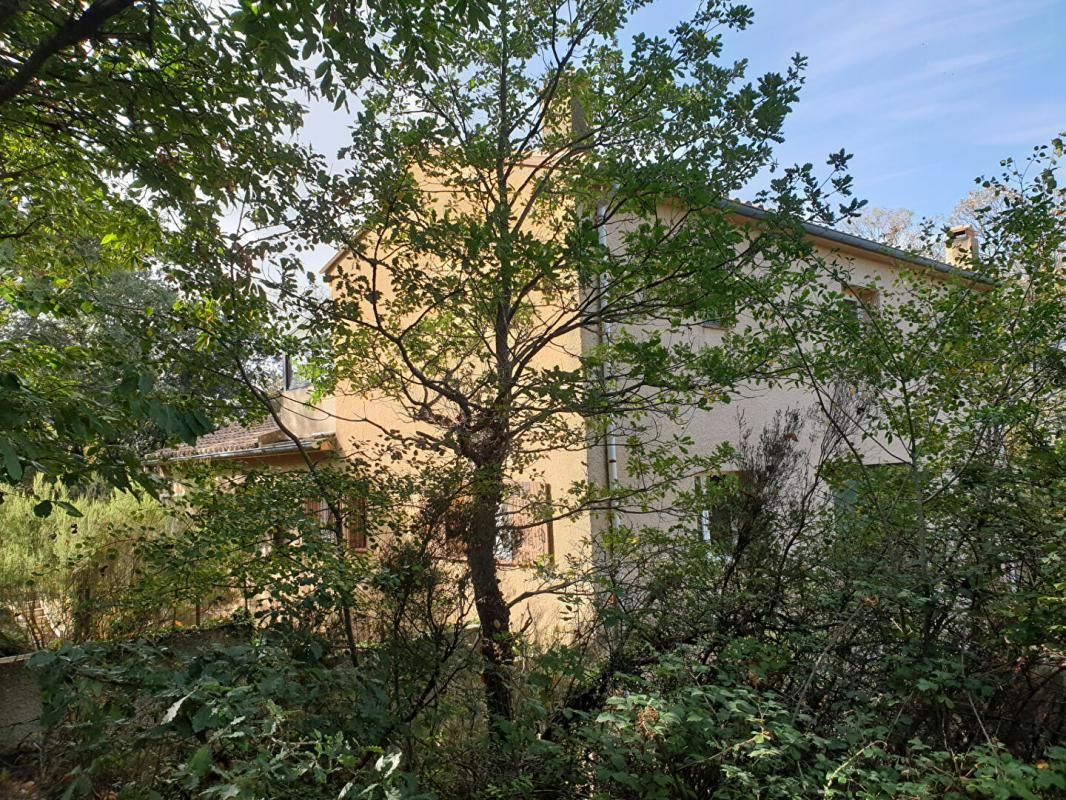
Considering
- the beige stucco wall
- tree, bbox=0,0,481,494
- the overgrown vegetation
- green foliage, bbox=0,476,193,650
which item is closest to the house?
the beige stucco wall

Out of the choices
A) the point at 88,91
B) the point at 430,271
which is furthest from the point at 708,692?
the point at 88,91

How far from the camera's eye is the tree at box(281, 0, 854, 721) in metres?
4.62

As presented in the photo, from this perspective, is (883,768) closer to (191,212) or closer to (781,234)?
(781,234)

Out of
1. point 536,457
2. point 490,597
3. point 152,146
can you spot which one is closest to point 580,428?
point 536,457

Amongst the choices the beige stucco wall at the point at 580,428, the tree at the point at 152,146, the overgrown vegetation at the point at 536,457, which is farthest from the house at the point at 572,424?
the tree at the point at 152,146

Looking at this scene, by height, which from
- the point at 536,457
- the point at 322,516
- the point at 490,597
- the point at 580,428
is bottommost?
the point at 490,597

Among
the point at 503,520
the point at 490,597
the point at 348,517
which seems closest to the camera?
the point at 348,517

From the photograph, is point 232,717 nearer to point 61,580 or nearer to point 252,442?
point 61,580

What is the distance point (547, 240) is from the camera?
549cm

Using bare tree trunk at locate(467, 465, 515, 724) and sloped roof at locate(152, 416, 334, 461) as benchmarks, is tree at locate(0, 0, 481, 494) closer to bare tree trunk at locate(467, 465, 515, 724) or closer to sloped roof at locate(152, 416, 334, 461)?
bare tree trunk at locate(467, 465, 515, 724)

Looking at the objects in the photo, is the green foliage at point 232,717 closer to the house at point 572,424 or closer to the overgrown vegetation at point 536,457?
the overgrown vegetation at point 536,457

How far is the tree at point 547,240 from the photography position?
4625 millimetres

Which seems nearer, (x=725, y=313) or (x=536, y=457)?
(x=725, y=313)

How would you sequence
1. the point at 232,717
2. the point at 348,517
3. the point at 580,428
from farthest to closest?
1. the point at 580,428
2. the point at 348,517
3. the point at 232,717
